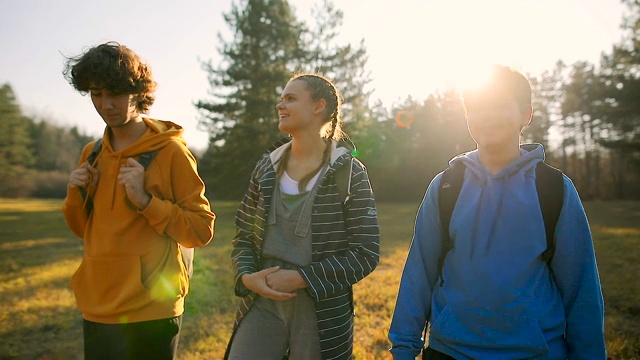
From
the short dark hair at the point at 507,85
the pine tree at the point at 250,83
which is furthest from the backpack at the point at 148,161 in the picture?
the pine tree at the point at 250,83

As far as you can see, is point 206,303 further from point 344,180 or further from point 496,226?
point 496,226

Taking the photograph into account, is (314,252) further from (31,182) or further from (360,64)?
(31,182)

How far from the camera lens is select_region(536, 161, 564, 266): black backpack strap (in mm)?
1934

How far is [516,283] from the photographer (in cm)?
192

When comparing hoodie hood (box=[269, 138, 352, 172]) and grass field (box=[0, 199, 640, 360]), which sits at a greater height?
hoodie hood (box=[269, 138, 352, 172])

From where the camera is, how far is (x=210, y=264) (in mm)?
10391

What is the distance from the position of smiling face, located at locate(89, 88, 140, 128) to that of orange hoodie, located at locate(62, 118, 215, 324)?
132mm

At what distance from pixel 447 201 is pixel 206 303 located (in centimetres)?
562

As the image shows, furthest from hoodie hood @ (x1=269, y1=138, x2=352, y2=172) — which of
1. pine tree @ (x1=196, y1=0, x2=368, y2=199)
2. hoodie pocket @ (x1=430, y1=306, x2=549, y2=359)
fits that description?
pine tree @ (x1=196, y1=0, x2=368, y2=199)

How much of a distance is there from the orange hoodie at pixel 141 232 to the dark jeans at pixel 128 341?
0.04m

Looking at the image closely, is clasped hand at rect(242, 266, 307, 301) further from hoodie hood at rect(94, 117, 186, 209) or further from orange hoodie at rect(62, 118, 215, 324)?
hoodie hood at rect(94, 117, 186, 209)

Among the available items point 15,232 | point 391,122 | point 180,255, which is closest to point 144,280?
point 180,255

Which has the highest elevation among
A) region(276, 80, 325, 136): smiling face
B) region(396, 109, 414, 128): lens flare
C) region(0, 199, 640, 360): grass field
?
region(396, 109, 414, 128): lens flare

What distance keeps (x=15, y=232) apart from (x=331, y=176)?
20355mm
